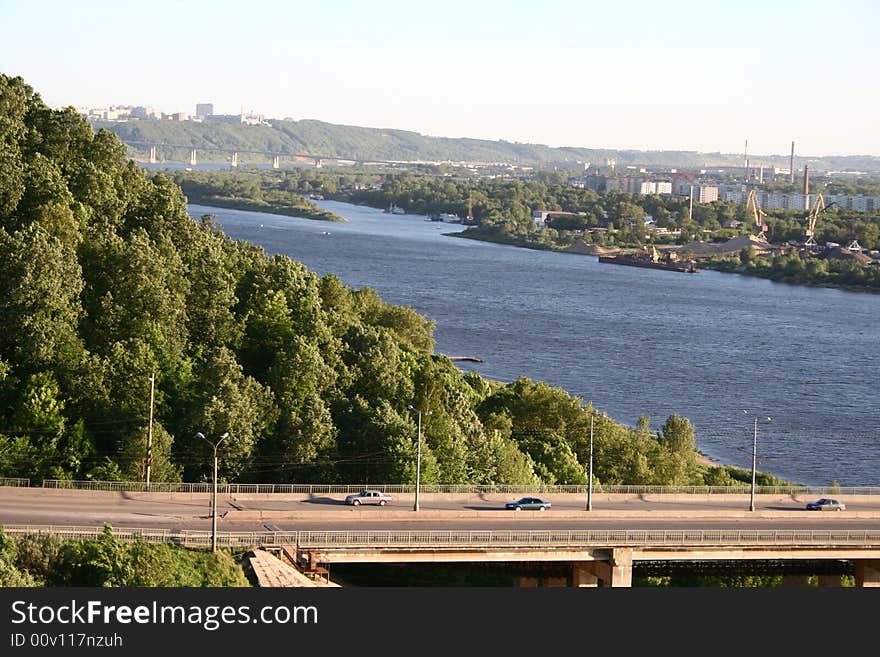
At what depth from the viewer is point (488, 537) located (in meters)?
14.3

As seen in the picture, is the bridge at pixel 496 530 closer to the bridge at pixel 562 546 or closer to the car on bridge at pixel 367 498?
the bridge at pixel 562 546

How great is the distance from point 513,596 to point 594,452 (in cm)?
1117

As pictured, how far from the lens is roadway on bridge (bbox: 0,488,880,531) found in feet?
47.5

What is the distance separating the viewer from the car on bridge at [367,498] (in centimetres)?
1571

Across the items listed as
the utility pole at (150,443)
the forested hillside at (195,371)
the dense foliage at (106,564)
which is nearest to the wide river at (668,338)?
the forested hillside at (195,371)

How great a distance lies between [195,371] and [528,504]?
5912 millimetres

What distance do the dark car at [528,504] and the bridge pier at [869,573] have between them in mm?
3694

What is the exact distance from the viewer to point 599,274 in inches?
2482

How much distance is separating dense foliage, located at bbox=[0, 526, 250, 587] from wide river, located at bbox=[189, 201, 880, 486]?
14.0 metres

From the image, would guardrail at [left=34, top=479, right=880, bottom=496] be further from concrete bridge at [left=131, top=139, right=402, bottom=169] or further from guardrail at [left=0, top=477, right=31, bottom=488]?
concrete bridge at [left=131, top=139, right=402, bottom=169]

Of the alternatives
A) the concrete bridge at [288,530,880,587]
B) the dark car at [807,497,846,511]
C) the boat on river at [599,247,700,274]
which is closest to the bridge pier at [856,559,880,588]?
the concrete bridge at [288,530,880,587]

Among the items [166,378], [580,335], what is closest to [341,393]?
[166,378]

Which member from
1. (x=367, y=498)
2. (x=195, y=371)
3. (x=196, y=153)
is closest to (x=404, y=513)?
(x=367, y=498)

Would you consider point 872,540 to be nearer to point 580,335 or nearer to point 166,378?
point 166,378
